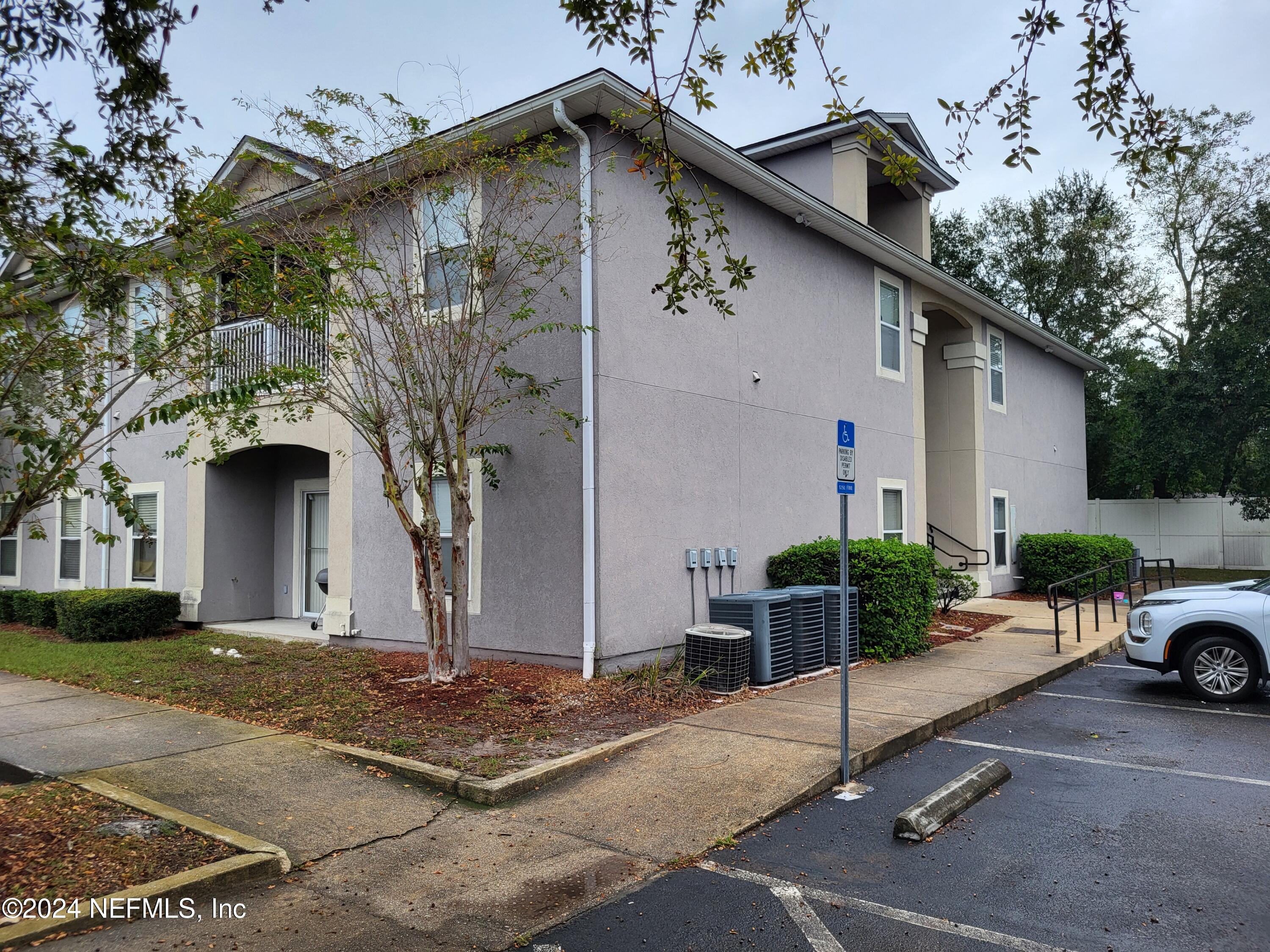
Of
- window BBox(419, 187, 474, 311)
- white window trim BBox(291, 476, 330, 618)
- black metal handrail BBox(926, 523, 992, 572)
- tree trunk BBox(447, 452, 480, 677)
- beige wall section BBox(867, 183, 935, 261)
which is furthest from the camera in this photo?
black metal handrail BBox(926, 523, 992, 572)

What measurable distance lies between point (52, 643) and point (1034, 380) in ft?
68.6

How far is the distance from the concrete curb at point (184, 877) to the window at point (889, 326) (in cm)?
1257

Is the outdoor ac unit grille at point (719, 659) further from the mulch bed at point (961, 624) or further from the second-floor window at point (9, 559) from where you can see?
the second-floor window at point (9, 559)

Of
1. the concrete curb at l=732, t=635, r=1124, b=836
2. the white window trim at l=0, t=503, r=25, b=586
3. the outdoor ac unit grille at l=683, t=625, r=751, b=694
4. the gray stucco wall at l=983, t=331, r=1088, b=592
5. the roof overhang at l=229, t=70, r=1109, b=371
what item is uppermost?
the roof overhang at l=229, t=70, r=1109, b=371

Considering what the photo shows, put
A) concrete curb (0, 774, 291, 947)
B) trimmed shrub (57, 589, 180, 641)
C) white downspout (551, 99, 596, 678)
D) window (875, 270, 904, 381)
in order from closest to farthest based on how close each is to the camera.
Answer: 1. concrete curb (0, 774, 291, 947)
2. white downspout (551, 99, 596, 678)
3. trimmed shrub (57, 589, 180, 641)
4. window (875, 270, 904, 381)

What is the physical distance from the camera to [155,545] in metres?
15.3

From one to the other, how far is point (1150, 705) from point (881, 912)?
6.30m

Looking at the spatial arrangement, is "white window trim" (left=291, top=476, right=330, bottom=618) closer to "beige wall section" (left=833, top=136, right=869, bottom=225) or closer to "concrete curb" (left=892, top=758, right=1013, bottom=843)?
"beige wall section" (left=833, top=136, right=869, bottom=225)

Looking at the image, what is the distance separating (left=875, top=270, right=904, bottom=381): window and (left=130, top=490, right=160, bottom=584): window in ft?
41.4

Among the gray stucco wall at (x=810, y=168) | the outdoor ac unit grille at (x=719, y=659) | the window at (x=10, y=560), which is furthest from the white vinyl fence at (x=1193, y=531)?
the window at (x=10, y=560)

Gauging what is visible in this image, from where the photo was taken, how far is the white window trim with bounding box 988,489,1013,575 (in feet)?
62.5

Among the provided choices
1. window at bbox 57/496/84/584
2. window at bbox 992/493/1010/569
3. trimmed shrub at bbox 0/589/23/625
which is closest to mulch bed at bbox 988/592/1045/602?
window at bbox 992/493/1010/569

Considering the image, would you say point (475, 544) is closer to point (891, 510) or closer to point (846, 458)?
point (846, 458)

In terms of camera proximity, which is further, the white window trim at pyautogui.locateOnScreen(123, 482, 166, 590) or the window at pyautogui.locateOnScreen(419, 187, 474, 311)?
the white window trim at pyautogui.locateOnScreen(123, 482, 166, 590)
